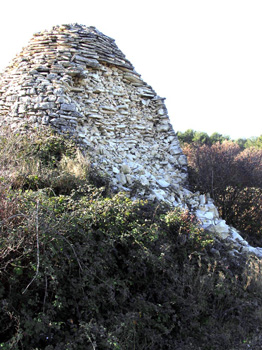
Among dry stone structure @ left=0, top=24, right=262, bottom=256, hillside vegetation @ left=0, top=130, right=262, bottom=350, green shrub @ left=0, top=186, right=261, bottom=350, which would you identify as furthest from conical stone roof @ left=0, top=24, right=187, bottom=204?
green shrub @ left=0, top=186, right=261, bottom=350

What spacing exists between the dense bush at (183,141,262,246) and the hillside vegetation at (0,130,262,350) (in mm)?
2171

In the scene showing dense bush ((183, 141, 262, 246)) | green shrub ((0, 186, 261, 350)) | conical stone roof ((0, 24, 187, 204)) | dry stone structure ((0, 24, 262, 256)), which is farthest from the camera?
dense bush ((183, 141, 262, 246))

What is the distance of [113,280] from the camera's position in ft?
11.1

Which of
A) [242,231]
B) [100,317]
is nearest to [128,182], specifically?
[242,231]

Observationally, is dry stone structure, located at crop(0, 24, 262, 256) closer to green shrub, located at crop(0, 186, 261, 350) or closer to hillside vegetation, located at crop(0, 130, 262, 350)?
hillside vegetation, located at crop(0, 130, 262, 350)

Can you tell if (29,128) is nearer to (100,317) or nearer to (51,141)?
(51,141)

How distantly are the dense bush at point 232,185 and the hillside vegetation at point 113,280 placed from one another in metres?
2.17

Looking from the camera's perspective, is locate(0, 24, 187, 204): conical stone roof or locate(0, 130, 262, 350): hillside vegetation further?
locate(0, 24, 187, 204): conical stone roof

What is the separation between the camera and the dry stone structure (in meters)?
6.76

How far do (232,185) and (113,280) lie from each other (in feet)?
16.6

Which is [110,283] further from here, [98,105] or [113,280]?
[98,105]

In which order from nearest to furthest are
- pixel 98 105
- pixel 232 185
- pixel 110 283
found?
pixel 110 283
pixel 232 185
pixel 98 105

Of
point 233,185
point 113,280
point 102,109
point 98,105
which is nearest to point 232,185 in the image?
point 233,185

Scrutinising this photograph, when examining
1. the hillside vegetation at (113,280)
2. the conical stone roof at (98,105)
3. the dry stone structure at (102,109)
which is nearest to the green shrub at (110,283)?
the hillside vegetation at (113,280)
